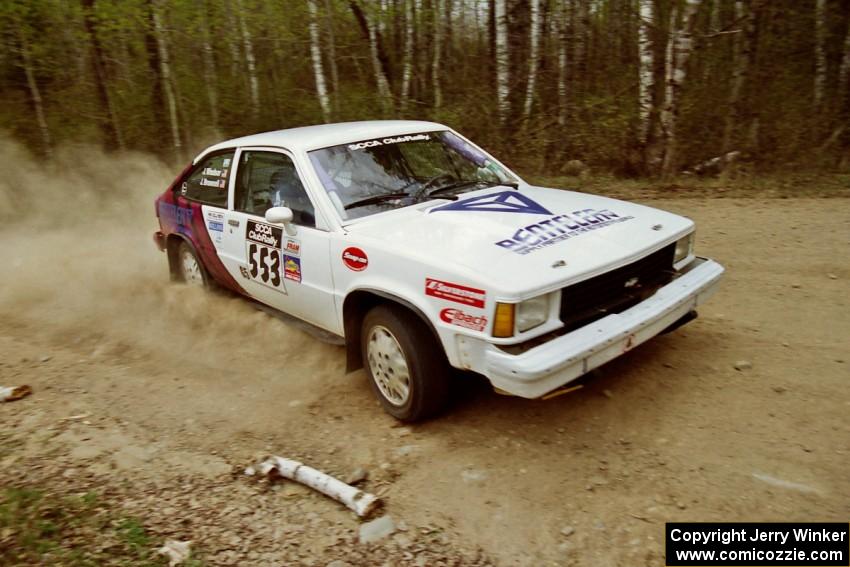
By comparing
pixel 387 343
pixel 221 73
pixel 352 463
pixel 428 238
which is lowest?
pixel 352 463

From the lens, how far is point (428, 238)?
3.50 m

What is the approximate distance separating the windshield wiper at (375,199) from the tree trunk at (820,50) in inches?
398

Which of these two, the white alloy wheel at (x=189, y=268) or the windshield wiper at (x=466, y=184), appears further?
the white alloy wheel at (x=189, y=268)

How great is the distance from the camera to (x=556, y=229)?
11.7 feet

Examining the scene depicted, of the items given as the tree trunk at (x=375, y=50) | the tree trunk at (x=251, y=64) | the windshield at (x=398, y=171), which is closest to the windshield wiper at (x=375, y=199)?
the windshield at (x=398, y=171)

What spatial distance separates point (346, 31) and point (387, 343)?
12.4 m

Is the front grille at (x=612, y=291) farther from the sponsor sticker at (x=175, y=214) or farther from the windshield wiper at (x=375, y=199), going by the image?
the sponsor sticker at (x=175, y=214)

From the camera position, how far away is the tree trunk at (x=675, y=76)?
28.2 ft

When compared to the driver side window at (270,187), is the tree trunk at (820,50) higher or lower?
higher

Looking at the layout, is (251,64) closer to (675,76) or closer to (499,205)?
(675,76)

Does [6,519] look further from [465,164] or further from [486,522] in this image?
[465,164]

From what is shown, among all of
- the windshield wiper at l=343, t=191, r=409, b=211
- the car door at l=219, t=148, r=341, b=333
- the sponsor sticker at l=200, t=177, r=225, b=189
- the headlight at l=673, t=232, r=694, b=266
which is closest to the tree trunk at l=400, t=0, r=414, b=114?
the sponsor sticker at l=200, t=177, r=225, b=189

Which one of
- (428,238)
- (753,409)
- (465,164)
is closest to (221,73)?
(465,164)

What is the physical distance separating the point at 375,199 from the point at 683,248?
6.61ft
